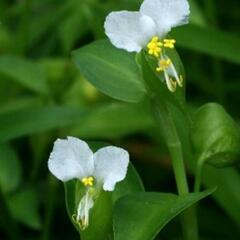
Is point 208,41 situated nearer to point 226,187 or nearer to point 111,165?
point 226,187

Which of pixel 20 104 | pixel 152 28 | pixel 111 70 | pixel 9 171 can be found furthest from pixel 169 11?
pixel 20 104

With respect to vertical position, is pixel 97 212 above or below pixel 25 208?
above

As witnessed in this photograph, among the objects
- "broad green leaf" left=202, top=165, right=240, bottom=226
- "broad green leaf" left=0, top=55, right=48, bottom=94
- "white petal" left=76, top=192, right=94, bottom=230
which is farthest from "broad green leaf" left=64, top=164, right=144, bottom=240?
"broad green leaf" left=0, top=55, right=48, bottom=94

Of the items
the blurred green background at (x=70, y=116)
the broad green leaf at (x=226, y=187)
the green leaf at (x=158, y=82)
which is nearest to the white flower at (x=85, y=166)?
the green leaf at (x=158, y=82)

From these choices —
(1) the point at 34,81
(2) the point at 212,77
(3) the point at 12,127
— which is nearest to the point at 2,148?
(3) the point at 12,127

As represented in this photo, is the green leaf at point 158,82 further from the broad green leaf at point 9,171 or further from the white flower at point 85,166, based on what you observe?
the broad green leaf at point 9,171
